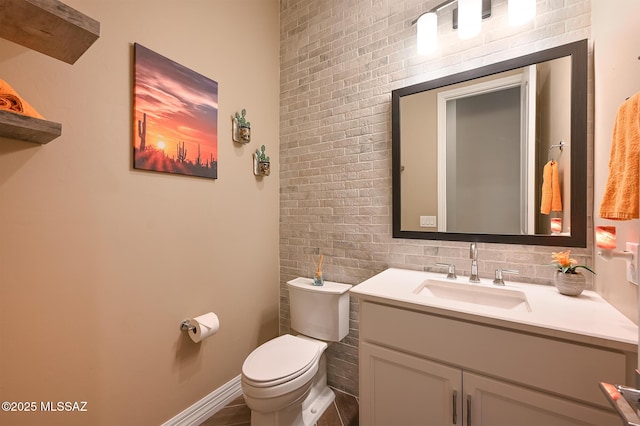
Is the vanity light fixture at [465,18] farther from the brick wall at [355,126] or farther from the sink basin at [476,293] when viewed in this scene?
the sink basin at [476,293]

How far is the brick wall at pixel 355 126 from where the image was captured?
4.73ft

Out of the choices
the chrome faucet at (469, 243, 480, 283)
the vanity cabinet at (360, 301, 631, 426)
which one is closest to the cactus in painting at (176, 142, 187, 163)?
the vanity cabinet at (360, 301, 631, 426)

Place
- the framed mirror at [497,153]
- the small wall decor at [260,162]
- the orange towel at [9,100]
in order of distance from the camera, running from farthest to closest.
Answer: the small wall decor at [260,162] → the framed mirror at [497,153] → the orange towel at [9,100]

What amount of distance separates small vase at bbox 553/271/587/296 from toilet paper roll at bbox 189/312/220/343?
69.6 inches

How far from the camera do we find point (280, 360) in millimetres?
1455

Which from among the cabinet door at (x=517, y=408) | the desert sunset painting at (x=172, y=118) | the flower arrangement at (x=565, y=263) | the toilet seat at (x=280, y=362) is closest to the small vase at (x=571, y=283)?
the flower arrangement at (x=565, y=263)

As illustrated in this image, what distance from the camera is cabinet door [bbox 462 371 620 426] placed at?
0.85m

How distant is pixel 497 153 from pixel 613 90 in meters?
0.49

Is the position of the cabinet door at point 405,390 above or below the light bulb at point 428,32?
below

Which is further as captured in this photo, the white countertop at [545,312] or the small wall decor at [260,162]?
the small wall decor at [260,162]

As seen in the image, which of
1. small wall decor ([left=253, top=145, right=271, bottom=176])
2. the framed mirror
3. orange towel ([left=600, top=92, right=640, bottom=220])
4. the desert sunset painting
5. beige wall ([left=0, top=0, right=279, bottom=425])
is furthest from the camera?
small wall decor ([left=253, top=145, right=271, bottom=176])

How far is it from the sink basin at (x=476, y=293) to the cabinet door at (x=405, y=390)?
325mm

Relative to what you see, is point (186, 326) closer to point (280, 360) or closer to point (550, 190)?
point (280, 360)

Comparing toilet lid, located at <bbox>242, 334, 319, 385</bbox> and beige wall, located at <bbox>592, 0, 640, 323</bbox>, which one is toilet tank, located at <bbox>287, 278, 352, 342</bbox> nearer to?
toilet lid, located at <bbox>242, 334, 319, 385</bbox>
